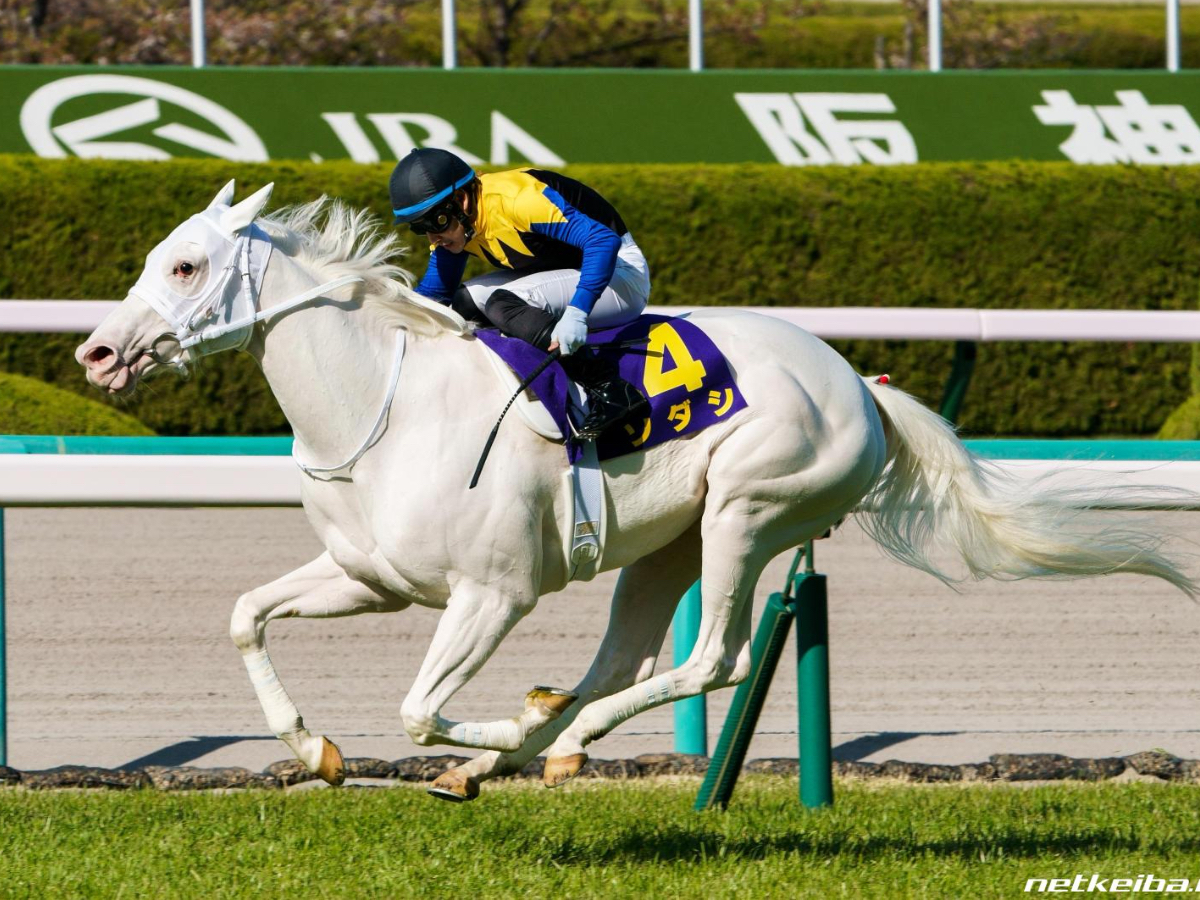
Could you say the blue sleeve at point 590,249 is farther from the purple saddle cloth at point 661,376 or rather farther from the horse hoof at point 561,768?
the horse hoof at point 561,768

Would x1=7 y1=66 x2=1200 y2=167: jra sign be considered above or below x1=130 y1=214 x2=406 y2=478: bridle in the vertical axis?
above

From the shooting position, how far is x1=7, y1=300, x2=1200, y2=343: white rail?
564 cm

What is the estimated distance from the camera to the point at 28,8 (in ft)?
56.2

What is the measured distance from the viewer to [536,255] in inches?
146

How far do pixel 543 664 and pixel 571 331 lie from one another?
2628 millimetres

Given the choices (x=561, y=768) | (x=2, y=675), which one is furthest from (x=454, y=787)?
(x=2, y=675)

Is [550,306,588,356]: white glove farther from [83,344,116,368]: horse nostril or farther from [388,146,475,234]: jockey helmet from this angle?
[83,344,116,368]: horse nostril

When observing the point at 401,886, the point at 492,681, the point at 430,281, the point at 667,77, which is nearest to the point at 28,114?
the point at 667,77

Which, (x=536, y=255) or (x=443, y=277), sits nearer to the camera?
(x=536, y=255)

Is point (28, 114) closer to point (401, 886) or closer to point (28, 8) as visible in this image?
point (28, 8)

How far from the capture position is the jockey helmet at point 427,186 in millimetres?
3479

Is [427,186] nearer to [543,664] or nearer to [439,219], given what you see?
[439,219]

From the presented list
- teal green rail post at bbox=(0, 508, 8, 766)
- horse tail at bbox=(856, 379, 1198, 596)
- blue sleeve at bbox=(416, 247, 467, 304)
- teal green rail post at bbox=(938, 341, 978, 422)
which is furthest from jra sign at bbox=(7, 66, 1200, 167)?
horse tail at bbox=(856, 379, 1198, 596)

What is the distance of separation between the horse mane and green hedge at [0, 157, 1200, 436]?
20.6ft
